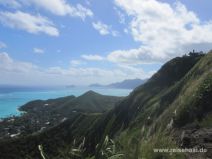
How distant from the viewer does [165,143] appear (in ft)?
27.3

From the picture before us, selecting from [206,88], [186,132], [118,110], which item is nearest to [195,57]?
[118,110]

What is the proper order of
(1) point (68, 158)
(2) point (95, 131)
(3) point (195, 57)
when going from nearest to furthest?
(1) point (68, 158), (3) point (195, 57), (2) point (95, 131)

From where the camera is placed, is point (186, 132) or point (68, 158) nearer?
point (68, 158)

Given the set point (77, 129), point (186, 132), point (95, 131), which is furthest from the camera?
point (77, 129)

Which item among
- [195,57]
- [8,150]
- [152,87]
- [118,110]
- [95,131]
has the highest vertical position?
[195,57]

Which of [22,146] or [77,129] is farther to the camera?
[77,129]

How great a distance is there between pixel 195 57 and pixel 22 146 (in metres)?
60.4

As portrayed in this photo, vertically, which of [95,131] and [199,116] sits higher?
[199,116]

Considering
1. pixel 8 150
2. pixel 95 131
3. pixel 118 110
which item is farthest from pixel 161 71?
pixel 8 150

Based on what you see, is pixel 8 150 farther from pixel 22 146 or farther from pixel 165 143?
pixel 165 143

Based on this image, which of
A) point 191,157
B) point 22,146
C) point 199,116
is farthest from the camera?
point 22,146

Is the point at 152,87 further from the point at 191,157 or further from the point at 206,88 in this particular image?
the point at 191,157

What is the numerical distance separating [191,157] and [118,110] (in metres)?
79.5

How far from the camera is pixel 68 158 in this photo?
585cm
